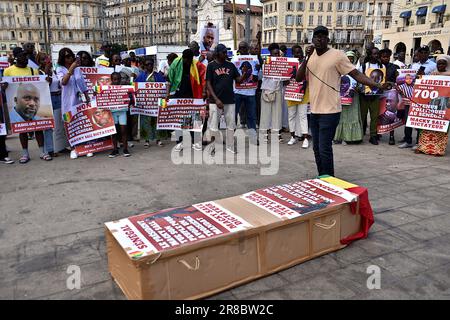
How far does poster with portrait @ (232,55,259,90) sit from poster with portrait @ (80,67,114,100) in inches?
105

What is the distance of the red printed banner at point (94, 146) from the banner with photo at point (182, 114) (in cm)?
100

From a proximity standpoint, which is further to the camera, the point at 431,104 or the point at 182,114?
the point at 182,114

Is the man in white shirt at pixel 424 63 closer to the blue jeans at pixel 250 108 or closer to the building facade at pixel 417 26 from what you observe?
the blue jeans at pixel 250 108

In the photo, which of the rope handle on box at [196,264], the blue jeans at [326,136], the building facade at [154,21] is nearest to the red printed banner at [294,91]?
the blue jeans at [326,136]

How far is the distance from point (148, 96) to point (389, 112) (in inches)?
195

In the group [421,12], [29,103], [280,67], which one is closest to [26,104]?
[29,103]

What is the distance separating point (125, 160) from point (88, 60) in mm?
2373

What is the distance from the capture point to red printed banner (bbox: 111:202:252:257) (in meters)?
2.54

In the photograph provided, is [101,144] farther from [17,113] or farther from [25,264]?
[25,264]

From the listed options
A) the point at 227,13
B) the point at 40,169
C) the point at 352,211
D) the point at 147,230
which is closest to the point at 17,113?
the point at 40,169

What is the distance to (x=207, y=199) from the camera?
4.68m

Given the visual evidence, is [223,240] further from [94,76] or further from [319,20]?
[319,20]

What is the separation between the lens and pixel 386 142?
8141 millimetres

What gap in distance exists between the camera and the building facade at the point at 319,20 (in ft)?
256
